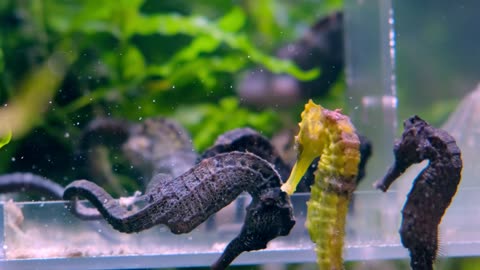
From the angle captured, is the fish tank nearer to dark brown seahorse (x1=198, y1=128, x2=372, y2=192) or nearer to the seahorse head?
dark brown seahorse (x1=198, y1=128, x2=372, y2=192)

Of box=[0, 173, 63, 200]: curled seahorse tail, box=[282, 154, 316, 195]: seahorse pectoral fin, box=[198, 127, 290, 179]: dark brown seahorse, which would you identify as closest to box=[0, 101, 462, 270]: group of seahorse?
box=[282, 154, 316, 195]: seahorse pectoral fin

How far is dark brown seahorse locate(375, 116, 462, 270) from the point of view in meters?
1.44

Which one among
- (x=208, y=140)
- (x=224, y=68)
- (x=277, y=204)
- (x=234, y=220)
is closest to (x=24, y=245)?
(x=234, y=220)

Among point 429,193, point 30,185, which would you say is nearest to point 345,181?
point 429,193

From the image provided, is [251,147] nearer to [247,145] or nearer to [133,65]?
[247,145]

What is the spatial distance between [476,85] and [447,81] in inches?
7.2

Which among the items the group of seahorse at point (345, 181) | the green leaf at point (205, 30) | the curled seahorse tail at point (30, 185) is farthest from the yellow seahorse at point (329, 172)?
the green leaf at point (205, 30)

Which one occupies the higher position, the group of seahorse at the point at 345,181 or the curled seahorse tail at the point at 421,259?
the group of seahorse at the point at 345,181

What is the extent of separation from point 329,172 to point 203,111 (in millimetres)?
2037

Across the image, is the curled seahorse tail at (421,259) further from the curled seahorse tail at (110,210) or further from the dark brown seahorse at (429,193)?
the curled seahorse tail at (110,210)

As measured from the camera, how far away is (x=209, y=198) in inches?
57.3

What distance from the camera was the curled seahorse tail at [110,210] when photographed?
144 centimetres

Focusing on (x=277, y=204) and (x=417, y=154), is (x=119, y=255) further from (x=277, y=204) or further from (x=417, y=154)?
(x=417, y=154)

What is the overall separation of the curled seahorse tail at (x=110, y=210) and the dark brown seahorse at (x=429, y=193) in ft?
2.32
